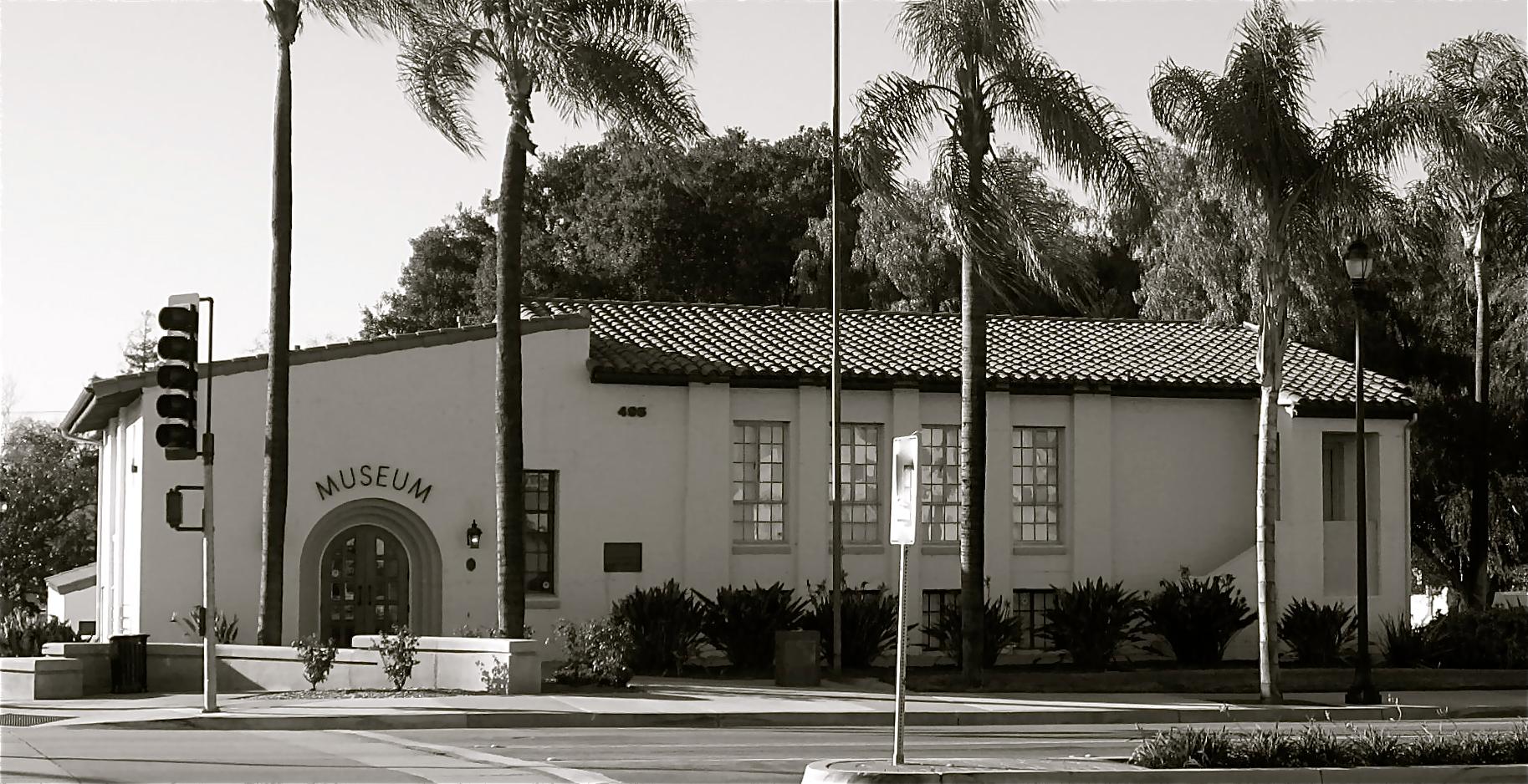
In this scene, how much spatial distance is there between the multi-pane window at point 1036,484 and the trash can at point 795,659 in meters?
6.38

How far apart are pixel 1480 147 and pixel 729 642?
1265 cm

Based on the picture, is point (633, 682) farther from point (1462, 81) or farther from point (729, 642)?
point (1462, 81)

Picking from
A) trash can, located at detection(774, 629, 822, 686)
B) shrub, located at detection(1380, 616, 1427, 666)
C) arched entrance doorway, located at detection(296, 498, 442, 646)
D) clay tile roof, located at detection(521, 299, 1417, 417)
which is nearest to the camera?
trash can, located at detection(774, 629, 822, 686)

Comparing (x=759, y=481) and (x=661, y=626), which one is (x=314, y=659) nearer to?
(x=661, y=626)

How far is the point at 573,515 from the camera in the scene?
1070 inches

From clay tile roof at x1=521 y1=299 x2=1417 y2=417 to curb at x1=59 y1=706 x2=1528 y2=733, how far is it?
8.65 meters

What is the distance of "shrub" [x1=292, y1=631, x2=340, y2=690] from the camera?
22.0 m

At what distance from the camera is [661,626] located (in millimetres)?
25719

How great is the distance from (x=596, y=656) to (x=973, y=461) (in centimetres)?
566

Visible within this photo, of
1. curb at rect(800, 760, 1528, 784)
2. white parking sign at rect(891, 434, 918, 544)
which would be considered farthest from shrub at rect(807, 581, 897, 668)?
curb at rect(800, 760, 1528, 784)

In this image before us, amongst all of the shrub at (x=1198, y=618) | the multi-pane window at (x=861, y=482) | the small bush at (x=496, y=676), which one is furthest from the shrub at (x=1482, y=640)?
the small bush at (x=496, y=676)

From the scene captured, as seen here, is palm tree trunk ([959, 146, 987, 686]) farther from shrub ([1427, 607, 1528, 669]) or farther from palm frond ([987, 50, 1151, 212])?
shrub ([1427, 607, 1528, 669])

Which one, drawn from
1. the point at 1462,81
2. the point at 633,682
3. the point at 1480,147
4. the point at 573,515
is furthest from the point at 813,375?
the point at 1462,81

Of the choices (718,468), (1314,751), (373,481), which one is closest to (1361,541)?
(718,468)
